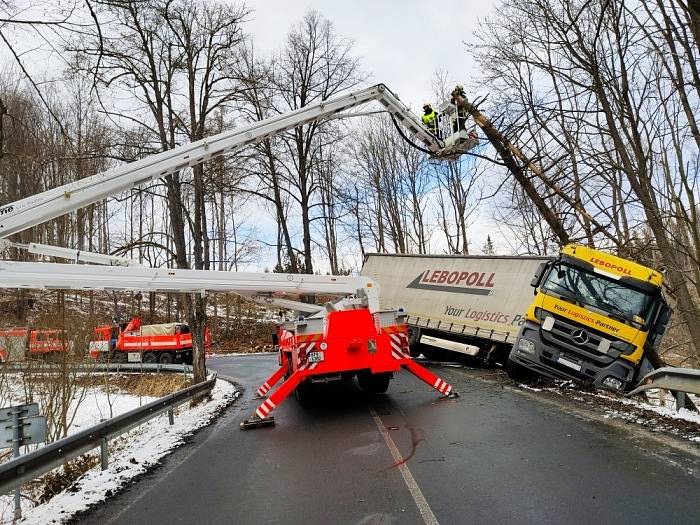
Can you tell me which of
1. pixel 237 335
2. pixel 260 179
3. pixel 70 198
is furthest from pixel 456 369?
pixel 237 335

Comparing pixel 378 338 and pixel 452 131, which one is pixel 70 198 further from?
pixel 452 131

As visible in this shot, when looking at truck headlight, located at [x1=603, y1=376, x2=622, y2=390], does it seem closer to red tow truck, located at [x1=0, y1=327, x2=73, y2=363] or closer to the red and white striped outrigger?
the red and white striped outrigger

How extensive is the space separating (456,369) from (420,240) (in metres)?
22.8

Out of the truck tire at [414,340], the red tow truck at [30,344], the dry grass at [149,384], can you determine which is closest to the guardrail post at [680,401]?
the red tow truck at [30,344]

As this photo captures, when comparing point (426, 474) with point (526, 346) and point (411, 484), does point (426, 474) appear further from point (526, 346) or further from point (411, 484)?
point (526, 346)

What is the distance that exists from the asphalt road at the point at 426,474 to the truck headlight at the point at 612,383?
223 cm

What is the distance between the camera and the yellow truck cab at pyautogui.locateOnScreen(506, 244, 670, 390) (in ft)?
35.1

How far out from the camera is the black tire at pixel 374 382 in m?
11.2

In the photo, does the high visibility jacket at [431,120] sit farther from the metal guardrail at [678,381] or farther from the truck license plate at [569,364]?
the metal guardrail at [678,381]

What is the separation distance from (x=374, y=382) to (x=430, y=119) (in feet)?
18.9

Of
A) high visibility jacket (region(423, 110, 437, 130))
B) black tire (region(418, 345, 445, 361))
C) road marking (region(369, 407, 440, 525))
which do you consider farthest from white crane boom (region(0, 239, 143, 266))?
black tire (region(418, 345, 445, 361))

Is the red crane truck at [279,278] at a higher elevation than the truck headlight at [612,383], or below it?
higher

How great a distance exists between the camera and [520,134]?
11602 millimetres

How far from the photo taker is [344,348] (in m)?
9.70
